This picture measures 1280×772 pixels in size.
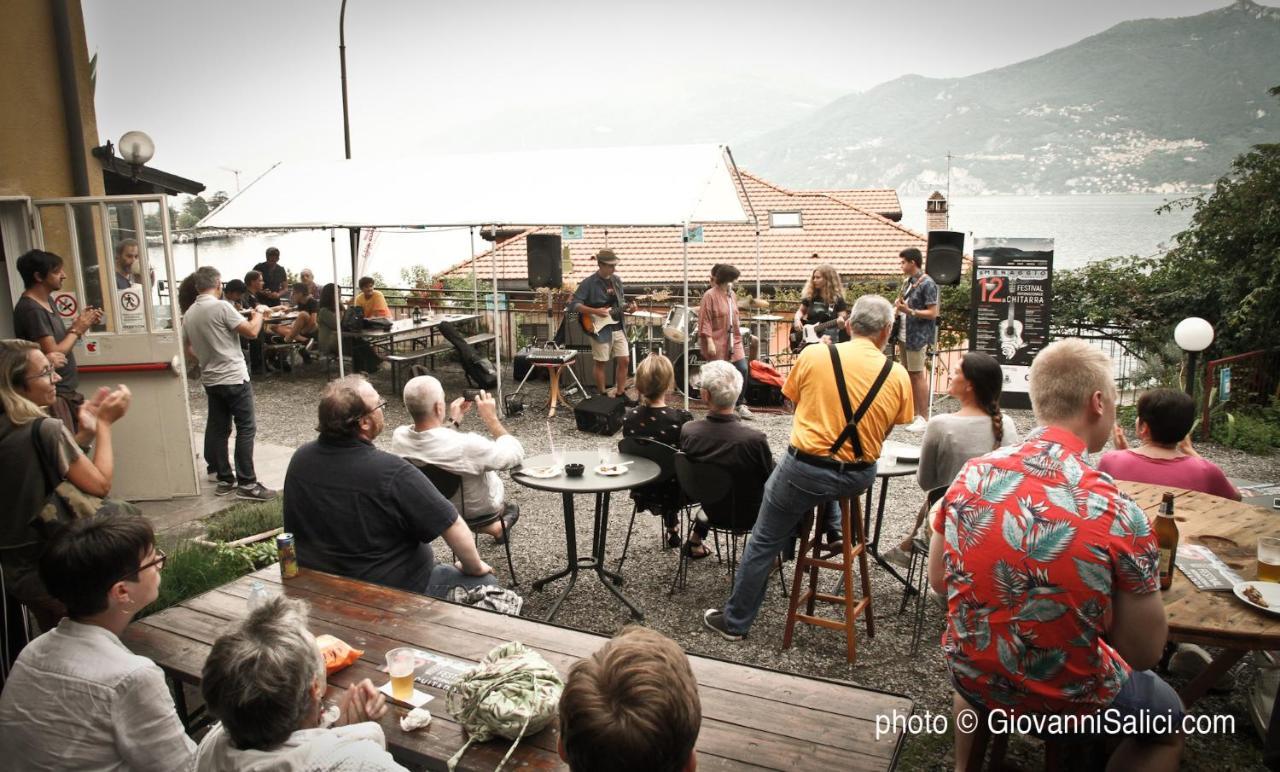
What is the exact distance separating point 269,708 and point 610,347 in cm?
842

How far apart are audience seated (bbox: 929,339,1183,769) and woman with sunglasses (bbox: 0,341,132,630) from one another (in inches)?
127

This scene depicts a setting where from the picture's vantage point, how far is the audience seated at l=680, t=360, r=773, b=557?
426cm

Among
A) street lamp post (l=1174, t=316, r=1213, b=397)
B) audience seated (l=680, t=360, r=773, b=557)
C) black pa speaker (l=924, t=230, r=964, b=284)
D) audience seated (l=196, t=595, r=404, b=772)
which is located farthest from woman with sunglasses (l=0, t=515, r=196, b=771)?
black pa speaker (l=924, t=230, r=964, b=284)

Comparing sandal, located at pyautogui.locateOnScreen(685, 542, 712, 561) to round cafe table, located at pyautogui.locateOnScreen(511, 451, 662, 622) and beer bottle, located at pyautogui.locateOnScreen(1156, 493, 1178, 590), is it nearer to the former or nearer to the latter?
round cafe table, located at pyautogui.locateOnScreen(511, 451, 662, 622)

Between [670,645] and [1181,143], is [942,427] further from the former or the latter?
[1181,143]

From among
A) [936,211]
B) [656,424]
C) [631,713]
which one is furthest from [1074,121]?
[631,713]

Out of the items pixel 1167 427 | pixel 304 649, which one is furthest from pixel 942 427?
pixel 304 649

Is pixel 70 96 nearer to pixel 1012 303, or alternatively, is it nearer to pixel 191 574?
pixel 191 574

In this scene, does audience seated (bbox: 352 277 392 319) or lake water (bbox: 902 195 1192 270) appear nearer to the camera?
audience seated (bbox: 352 277 392 319)

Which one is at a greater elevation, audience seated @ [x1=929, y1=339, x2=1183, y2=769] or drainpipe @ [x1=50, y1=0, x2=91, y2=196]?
drainpipe @ [x1=50, y1=0, x2=91, y2=196]

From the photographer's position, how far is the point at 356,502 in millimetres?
3117

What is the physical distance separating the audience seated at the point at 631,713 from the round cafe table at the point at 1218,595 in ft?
6.45

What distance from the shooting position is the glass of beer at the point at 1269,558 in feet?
9.19

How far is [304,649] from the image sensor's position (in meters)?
1.74
